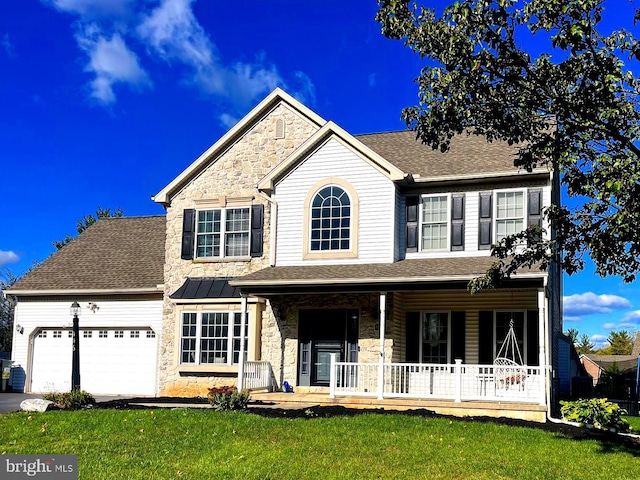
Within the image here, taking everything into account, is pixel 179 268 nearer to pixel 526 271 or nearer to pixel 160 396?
pixel 160 396

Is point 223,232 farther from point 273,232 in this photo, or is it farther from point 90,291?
point 90,291

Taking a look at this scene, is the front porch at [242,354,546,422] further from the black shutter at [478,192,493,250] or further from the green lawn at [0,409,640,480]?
the black shutter at [478,192,493,250]

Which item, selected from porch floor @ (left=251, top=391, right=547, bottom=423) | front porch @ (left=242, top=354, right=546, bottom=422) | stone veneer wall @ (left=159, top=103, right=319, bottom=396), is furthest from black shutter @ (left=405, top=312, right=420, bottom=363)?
stone veneer wall @ (left=159, top=103, right=319, bottom=396)

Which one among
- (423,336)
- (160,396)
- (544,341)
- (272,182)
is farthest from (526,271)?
(160,396)

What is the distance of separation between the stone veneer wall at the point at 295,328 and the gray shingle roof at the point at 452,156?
383cm

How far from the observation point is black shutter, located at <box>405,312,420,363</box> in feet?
64.2

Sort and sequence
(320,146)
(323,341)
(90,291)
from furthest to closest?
(90,291) → (320,146) → (323,341)

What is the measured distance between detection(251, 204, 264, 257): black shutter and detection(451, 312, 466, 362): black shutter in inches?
230

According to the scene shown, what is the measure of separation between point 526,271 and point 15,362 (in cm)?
1740

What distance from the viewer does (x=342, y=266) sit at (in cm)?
1964

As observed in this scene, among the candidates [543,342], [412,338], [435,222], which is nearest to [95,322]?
[412,338]

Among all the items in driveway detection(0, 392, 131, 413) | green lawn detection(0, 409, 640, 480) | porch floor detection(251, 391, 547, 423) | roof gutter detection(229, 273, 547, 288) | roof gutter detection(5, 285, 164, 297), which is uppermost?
roof gutter detection(229, 273, 547, 288)

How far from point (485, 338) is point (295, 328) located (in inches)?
204

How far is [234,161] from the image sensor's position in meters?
22.2
